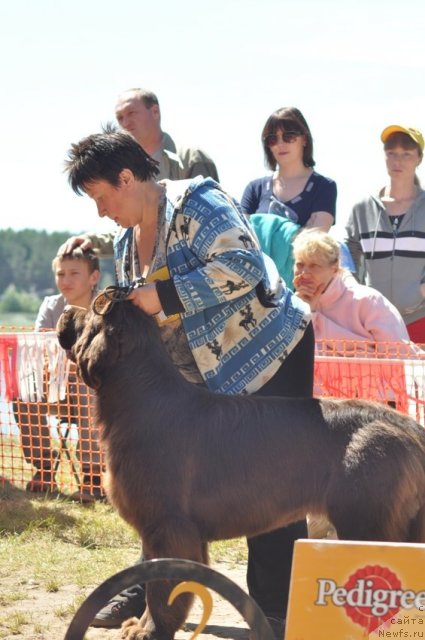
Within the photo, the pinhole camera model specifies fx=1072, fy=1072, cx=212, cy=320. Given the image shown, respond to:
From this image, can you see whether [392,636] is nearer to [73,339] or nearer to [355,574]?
[355,574]

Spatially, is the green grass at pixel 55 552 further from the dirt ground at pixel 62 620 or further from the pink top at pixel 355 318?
the pink top at pixel 355 318

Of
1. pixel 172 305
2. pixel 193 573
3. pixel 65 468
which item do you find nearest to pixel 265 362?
pixel 172 305

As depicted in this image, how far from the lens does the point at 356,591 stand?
9.71 feet

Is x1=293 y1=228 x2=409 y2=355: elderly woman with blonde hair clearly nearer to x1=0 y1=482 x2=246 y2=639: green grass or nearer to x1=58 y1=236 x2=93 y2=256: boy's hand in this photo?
x1=58 y1=236 x2=93 y2=256: boy's hand

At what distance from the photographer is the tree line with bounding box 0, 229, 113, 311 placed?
5734 centimetres

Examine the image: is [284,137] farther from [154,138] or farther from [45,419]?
[45,419]

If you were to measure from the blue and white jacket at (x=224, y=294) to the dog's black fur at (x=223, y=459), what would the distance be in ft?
0.68

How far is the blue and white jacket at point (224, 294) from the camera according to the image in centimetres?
376

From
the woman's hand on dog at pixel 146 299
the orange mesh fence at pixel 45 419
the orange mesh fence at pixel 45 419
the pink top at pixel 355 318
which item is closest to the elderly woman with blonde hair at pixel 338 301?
the pink top at pixel 355 318

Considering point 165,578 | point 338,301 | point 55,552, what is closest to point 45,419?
point 55,552

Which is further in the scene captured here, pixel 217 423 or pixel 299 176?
pixel 299 176

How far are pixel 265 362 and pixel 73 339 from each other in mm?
720

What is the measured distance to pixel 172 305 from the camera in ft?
12.3

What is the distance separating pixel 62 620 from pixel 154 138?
11.0 ft
